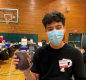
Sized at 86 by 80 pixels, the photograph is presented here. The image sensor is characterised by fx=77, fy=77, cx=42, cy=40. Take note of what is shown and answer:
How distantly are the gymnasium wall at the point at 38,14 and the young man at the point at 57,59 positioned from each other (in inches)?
217

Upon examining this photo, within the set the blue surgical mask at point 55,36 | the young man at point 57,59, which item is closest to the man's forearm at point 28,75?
the young man at point 57,59

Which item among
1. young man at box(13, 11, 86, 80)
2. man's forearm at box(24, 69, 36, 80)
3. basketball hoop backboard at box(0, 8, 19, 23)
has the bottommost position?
man's forearm at box(24, 69, 36, 80)

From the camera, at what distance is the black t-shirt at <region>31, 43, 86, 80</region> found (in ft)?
2.63

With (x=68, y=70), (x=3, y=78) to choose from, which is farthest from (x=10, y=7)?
(x=68, y=70)

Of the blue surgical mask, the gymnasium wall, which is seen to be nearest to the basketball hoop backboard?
the gymnasium wall

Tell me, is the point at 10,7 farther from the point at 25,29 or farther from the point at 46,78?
the point at 46,78

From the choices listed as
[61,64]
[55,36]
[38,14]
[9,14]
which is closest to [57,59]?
[61,64]

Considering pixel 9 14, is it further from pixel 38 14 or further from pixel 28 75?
pixel 28 75

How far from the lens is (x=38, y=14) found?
6285 mm

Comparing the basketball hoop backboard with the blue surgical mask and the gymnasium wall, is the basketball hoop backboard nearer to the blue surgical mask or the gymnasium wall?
the gymnasium wall

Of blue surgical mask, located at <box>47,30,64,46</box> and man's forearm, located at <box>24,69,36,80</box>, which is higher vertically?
blue surgical mask, located at <box>47,30,64,46</box>

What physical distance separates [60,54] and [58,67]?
14 cm

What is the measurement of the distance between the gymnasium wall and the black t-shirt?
5.52 meters

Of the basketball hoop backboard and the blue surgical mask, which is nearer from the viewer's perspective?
the blue surgical mask
